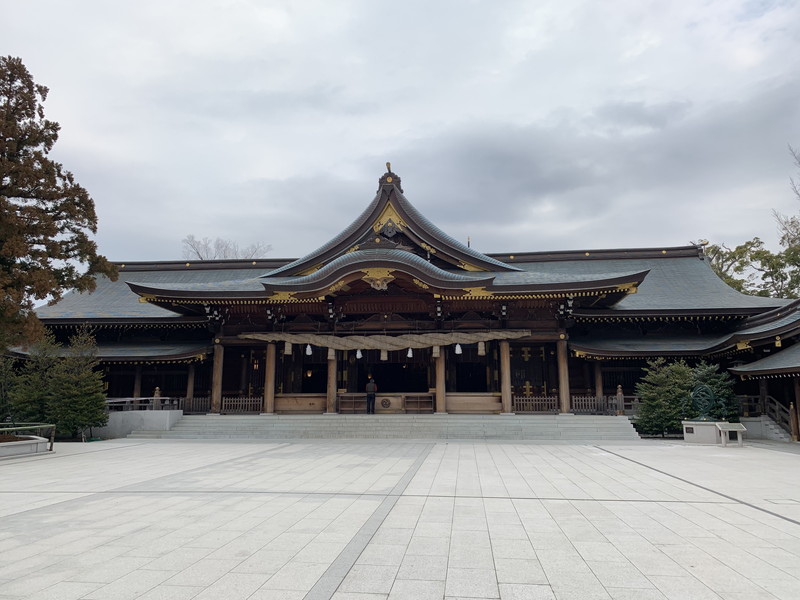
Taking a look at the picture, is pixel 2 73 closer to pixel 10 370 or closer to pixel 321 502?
pixel 10 370

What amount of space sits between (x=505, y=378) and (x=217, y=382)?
42.4 feet

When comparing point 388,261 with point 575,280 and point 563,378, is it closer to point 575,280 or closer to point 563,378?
point 575,280

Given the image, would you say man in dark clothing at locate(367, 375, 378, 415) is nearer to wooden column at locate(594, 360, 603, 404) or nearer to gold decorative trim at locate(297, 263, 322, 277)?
gold decorative trim at locate(297, 263, 322, 277)

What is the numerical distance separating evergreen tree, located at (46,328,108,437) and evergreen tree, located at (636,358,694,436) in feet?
68.8

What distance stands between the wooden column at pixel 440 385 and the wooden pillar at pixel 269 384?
24.2 ft

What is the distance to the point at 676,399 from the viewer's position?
1866 cm

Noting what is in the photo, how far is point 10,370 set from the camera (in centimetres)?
2002

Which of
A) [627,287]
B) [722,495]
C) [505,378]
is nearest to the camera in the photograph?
[722,495]

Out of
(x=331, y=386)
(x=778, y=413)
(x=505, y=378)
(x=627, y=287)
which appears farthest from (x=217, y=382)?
(x=778, y=413)

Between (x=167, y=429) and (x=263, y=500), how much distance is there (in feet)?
45.2

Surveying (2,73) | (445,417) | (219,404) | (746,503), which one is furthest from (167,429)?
(746,503)

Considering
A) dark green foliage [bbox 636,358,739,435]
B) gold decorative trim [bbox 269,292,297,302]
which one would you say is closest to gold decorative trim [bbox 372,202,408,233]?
gold decorative trim [bbox 269,292,297,302]

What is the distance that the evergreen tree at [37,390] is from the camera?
60.4ft

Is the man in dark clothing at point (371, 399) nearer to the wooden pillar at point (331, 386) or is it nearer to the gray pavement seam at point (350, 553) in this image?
the wooden pillar at point (331, 386)
